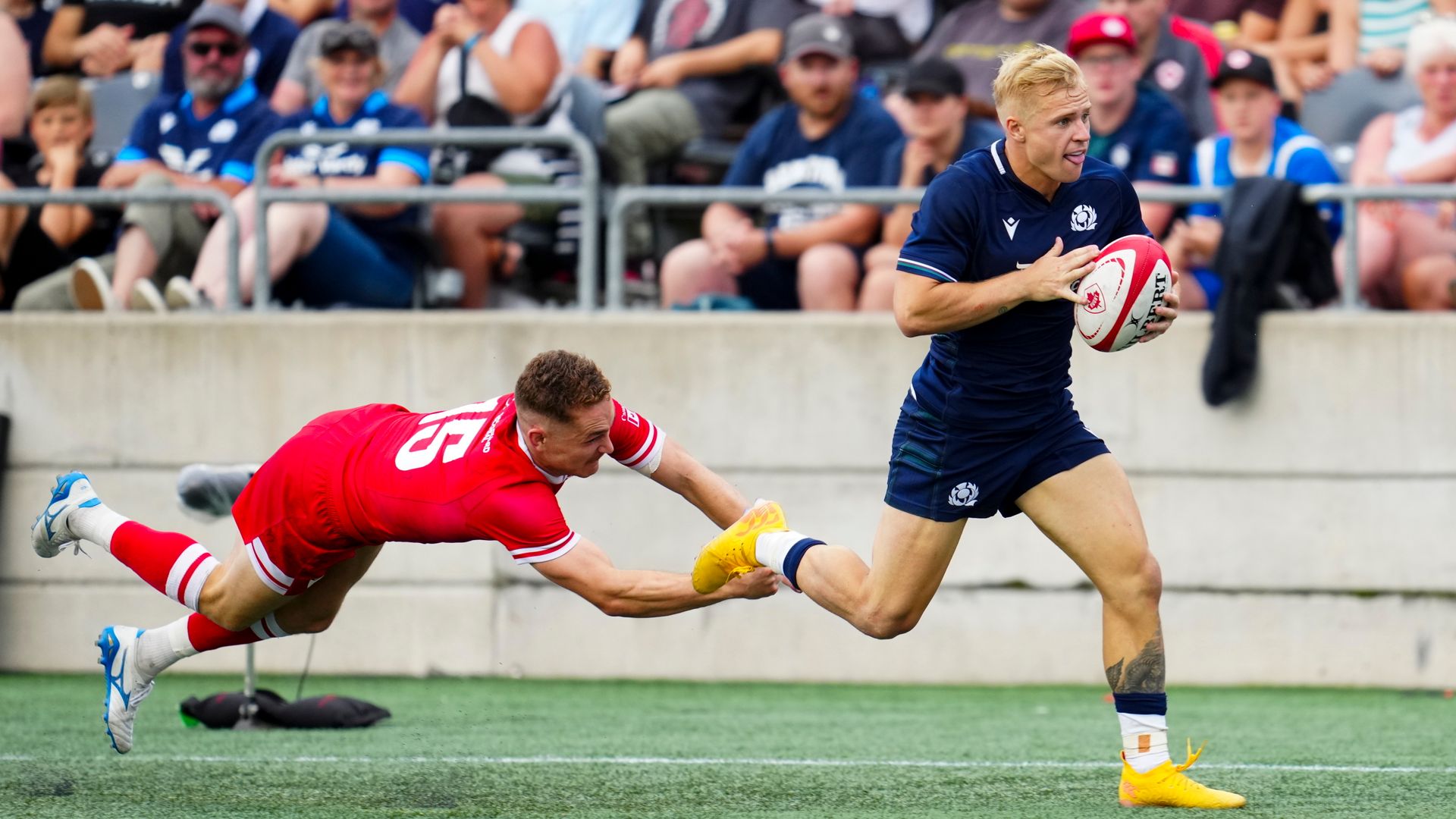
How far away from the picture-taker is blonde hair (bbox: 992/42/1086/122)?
5047mm

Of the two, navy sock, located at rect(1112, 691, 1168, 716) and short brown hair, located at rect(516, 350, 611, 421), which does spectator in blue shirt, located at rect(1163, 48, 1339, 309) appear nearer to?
navy sock, located at rect(1112, 691, 1168, 716)

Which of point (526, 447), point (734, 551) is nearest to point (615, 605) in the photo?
point (734, 551)

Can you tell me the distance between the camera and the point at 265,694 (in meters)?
7.75

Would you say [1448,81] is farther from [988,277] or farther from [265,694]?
[265,694]

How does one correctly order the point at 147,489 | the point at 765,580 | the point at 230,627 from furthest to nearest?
the point at 147,489 < the point at 230,627 < the point at 765,580

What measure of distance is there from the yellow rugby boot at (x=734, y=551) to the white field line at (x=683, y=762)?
1.07 m

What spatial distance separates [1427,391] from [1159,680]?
4408 millimetres

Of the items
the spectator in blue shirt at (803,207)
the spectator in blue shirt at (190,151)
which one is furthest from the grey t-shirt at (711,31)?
the spectator in blue shirt at (190,151)

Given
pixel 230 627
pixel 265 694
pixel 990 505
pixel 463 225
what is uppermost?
pixel 463 225

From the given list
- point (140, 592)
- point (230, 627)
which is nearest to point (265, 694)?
point (230, 627)

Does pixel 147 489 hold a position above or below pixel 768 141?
below

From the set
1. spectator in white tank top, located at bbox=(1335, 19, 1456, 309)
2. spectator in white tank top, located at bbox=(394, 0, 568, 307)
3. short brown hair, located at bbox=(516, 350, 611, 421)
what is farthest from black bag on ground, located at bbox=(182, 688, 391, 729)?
spectator in white tank top, located at bbox=(1335, 19, 1456, 309)

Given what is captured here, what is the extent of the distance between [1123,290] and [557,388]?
1696 millimetres

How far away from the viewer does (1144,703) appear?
17.4ft
